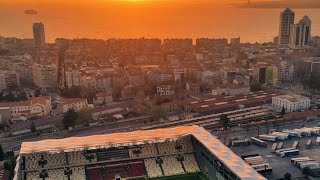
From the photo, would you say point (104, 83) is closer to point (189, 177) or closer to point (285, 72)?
point (285, 72)

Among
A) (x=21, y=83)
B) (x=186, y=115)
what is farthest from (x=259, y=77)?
(x=21, y=83)

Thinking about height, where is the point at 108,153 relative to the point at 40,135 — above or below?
above

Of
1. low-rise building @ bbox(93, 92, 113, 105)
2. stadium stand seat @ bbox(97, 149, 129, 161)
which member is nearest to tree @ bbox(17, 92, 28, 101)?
low-rise building @ bbox(93, 92, 113, 105)

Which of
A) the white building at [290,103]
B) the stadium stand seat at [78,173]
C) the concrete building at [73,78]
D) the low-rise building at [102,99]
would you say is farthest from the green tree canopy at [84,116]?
the white building at [290,103]

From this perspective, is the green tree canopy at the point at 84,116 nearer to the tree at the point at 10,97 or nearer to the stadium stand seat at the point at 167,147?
the tree at the point at 10,97

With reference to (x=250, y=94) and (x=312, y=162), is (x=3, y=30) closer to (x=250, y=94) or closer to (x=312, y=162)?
(x=250, y=94)

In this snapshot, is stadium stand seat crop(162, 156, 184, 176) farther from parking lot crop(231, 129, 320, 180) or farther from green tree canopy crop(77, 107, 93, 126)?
green tree canopy crop(77, 107, 93, 126)
